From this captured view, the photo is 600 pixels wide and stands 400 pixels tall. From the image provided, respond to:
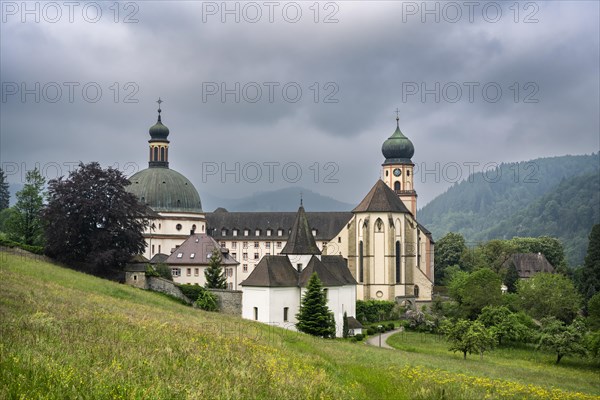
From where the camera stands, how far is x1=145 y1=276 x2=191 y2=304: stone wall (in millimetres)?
57416

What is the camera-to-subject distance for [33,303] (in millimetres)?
24234

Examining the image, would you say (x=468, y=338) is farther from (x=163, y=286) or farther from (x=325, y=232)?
(x=325, y=232)

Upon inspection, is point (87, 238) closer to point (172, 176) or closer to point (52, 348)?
point (172, 176)

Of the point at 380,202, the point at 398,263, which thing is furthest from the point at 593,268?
the point at 380,202

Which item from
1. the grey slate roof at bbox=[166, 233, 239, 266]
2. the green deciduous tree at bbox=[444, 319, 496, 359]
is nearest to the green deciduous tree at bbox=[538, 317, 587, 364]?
the green deciduous tree at bbox=[444, 319, 496, 359]

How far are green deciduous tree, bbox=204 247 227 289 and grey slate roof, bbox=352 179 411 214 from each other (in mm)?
16382

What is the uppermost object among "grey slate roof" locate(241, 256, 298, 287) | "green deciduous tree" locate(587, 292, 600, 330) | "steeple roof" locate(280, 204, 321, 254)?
"steeple roof" locate(280, 204, 321, 254)

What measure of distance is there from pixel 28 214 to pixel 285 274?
2488cm

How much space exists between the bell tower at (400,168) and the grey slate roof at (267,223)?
25.1ft

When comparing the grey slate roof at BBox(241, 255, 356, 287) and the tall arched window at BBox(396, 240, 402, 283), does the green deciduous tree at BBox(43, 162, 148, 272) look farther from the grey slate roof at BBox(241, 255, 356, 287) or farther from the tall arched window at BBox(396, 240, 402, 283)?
the tall arched window at BBox(396, 240, 402, 283)

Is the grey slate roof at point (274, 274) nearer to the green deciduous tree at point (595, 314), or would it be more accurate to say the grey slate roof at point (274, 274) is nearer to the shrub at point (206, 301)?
the shrub at point (206, 301)

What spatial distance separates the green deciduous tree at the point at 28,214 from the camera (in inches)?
2554

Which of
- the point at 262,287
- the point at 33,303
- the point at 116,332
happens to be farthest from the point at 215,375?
the point at 262,287

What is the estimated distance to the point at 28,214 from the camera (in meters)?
66.0
